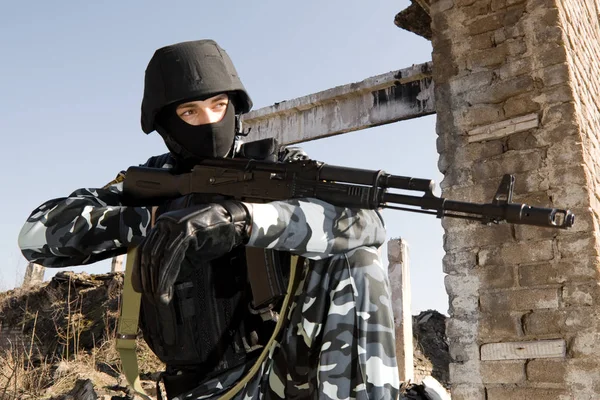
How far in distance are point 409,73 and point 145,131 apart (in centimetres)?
247

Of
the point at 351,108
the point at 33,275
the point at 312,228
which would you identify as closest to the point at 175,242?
the point at 312,228

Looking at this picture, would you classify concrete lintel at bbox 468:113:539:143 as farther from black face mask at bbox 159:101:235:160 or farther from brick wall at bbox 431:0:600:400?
black face mask at bbox 159:101:235:160

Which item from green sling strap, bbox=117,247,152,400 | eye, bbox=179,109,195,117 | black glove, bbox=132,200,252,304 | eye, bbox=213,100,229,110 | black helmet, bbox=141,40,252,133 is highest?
black helmet, bbox=141,40,252,133

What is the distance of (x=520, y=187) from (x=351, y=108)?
1.85 metres

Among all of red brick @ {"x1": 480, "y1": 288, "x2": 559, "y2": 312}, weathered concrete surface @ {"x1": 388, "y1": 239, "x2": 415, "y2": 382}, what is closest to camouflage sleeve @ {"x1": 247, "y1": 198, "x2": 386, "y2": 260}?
red brick @ {"x1": 480, "y1": 288, "x2": 559, "y2": 312}

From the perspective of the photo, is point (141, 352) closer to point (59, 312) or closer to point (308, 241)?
point (59, 312)

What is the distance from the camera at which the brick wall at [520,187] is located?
8.69 ft

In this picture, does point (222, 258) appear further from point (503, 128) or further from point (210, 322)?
point (503, 128)

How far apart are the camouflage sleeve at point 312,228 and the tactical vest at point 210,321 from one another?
10.4 inches

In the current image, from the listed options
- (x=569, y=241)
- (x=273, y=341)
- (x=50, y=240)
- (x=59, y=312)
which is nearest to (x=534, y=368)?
(x=569, y=241)

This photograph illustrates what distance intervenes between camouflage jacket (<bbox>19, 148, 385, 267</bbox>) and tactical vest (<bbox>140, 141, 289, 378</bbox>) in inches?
9.9

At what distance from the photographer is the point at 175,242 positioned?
133 centimetres

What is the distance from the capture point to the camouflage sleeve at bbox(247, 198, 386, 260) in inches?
59.6

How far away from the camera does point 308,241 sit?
157cm
